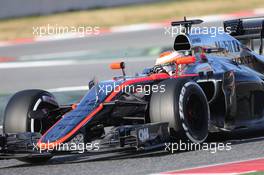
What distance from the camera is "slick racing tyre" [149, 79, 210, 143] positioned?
25.5 ft

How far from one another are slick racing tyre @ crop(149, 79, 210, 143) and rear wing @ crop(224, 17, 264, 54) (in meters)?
2.25

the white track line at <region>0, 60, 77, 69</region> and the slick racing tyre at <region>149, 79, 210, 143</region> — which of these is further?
the white track line at <region>0, 60, 77, 69</region>

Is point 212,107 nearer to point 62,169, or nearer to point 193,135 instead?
point 193,135

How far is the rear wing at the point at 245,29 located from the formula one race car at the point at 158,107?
639mm

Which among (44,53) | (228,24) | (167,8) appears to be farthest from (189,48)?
(167,8)

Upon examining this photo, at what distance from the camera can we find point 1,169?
7.76 meters

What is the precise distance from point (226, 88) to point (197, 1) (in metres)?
20.0
